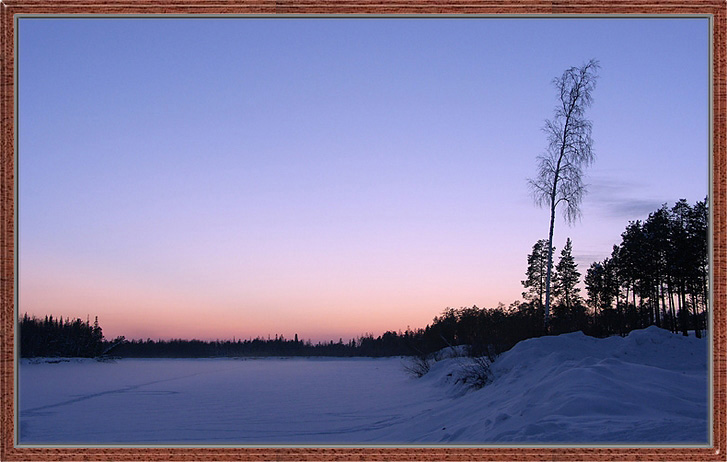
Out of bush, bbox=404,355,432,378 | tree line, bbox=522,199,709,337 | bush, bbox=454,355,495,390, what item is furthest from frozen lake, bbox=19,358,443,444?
tree line, bbox=522,199,709,337

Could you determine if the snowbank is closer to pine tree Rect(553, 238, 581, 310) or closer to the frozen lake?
the frozen lake

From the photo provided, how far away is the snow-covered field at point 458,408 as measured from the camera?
679cm

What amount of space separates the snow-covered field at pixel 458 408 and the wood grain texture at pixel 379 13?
24 cm

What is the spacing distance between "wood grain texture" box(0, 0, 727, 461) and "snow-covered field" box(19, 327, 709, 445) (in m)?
0.24

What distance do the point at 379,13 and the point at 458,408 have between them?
6771mm

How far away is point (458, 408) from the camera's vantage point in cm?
1031

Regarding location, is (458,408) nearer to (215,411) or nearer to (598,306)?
(215,411)

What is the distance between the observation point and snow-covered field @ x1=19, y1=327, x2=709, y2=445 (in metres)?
6.79

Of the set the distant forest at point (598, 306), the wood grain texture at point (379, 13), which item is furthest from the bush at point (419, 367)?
the wood grain texture at point (379, 13)

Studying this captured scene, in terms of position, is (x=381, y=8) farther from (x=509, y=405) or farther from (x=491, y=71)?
(x=509, y=405)

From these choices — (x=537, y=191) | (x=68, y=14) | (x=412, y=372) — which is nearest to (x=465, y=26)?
(x=68, y=14)

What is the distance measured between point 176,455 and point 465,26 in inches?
239

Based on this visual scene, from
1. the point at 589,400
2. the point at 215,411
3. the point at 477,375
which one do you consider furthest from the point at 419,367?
the point at 589,400

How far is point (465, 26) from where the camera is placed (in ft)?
25.2
